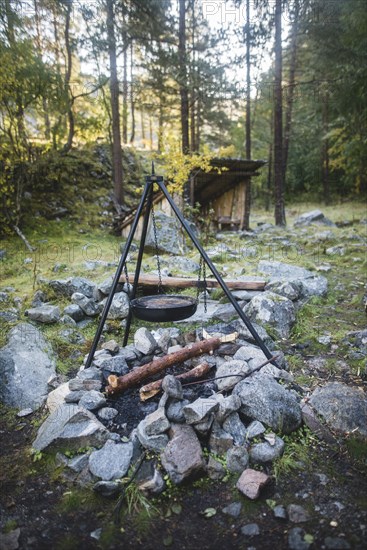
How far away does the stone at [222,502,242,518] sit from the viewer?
211 centimetres

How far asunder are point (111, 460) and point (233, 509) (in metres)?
0.97

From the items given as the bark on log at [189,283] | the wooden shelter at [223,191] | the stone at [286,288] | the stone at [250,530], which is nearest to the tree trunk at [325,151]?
the wooden shelter at [223,191]

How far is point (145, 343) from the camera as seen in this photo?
3844 mm

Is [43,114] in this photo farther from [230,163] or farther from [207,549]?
[207,549]

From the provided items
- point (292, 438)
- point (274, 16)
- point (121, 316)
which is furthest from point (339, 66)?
point (292, 438)

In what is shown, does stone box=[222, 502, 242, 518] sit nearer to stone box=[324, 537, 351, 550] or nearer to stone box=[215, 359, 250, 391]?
stone box=[324, 537, 351, 550]

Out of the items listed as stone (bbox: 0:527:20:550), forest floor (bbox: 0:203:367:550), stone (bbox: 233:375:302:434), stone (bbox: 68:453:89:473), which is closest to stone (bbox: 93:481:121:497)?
forest floor (bbox: 0:203:367:550)

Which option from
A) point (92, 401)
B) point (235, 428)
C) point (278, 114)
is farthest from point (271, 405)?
point (278, 114)

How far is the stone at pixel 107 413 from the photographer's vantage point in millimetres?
2885

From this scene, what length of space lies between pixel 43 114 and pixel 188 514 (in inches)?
518

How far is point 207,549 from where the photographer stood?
1896mm

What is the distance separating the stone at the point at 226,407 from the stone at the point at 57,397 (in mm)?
1531

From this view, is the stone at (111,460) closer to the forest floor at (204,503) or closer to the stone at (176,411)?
the forest floor at (204,503)

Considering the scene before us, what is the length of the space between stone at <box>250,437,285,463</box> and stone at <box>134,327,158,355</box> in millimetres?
1705
